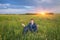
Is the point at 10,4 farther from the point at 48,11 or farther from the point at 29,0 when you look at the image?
the point at 48,11

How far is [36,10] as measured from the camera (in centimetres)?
185

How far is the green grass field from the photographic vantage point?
1821 millimetres

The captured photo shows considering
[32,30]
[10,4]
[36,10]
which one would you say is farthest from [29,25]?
[10,4]

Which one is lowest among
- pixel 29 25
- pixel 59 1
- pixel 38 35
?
pixel 38 35

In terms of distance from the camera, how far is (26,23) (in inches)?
72.2

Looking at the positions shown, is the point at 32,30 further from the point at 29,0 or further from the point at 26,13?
the point at 29,0

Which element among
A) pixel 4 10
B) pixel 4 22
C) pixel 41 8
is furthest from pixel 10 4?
pixel 41 8

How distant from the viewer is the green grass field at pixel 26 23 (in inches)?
71.7

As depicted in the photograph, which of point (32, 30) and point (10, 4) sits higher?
point (10, 4)

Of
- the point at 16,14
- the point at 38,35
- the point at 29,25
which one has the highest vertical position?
the point at 16,14

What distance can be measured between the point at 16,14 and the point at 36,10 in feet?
0.74

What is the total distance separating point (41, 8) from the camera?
6.07ft

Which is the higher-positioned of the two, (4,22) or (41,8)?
(41,8)

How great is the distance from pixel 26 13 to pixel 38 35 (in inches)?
10.8
